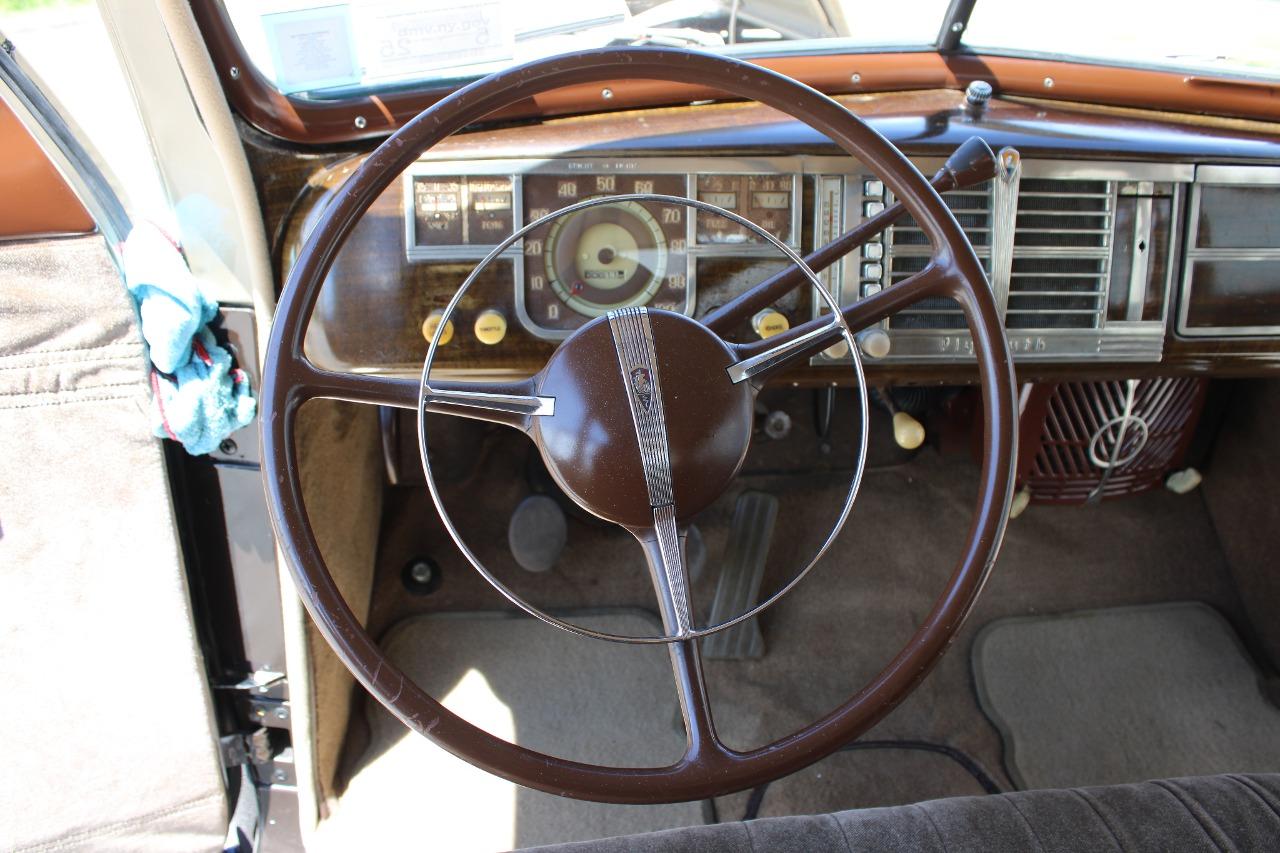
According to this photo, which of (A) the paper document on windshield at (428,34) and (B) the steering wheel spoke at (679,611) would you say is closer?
(B) the steering wheel spoke at (679,611)

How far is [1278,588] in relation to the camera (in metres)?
1.98

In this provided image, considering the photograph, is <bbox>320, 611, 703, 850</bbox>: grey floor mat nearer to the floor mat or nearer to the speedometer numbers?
the floor mat

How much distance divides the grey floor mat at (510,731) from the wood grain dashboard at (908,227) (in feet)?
2.64

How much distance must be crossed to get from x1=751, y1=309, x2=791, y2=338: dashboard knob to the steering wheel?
0.31 metres

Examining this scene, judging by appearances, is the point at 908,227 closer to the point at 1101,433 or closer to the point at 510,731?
the point at 1101,433

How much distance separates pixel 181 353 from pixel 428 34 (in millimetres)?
596

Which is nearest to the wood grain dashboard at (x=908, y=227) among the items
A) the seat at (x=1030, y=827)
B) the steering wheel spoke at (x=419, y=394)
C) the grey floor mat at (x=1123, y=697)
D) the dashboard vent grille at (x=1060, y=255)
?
the dashboard vent grille at (x=1060, y=255)

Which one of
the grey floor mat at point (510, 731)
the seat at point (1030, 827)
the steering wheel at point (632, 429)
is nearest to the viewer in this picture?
the steering wheel at point (632, 429)

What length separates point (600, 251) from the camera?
134cm

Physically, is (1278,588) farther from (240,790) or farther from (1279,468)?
(240,790)

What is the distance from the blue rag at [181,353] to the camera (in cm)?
136

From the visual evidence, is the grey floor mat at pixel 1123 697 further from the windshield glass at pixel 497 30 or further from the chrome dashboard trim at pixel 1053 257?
the windshield glass at pixel 497 30

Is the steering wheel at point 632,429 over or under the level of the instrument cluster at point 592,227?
under

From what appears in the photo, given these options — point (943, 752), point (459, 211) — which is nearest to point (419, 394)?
point (459, 211)
